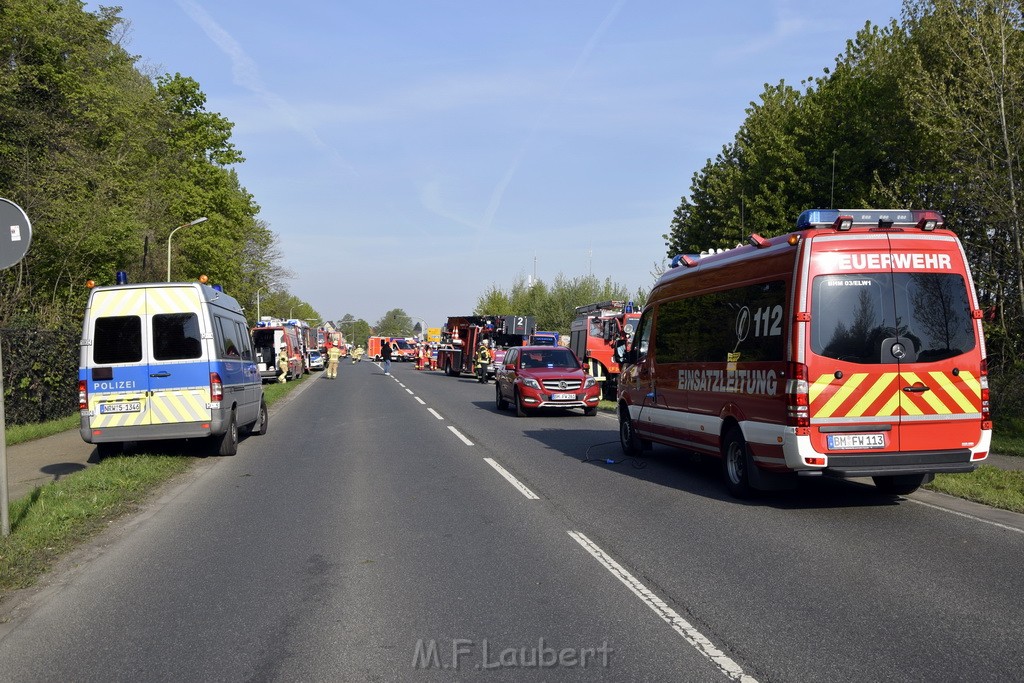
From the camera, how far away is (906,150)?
3094 cm

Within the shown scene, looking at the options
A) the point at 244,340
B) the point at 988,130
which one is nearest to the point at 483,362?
the point at 244,340

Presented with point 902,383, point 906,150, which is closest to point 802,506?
point 902,383

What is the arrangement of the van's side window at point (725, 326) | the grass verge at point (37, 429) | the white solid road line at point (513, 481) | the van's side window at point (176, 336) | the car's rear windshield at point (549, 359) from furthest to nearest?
1. the car's rear windshield at point (549, 359)
2. the grass verge at point (37, 429)
3. the van's side window at point (176, 336)
4. the white solid road line at point (513, 481)
5. the van's side window at point (725, 326)

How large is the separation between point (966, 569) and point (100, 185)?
2826cm

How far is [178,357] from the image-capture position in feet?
43.5

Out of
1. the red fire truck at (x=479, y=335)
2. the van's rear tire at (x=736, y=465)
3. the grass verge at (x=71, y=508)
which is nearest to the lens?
the grass verge at (x=71, y=508)

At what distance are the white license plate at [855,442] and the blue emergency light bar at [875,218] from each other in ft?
6.75

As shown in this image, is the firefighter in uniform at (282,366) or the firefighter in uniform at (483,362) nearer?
the firefighter in uniform at (282,366)

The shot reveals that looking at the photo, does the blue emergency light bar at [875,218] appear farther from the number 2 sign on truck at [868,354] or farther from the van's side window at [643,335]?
the van's side window at [643,335]

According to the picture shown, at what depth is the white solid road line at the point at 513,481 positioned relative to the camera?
10195 millimetres

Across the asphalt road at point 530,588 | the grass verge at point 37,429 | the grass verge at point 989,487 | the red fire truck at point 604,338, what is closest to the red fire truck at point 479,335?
the red fire truck at point 604,338

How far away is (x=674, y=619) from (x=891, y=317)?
473 cm

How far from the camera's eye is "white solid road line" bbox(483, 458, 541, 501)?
401 inches

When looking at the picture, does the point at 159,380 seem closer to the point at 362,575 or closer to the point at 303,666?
the point at 362,575
